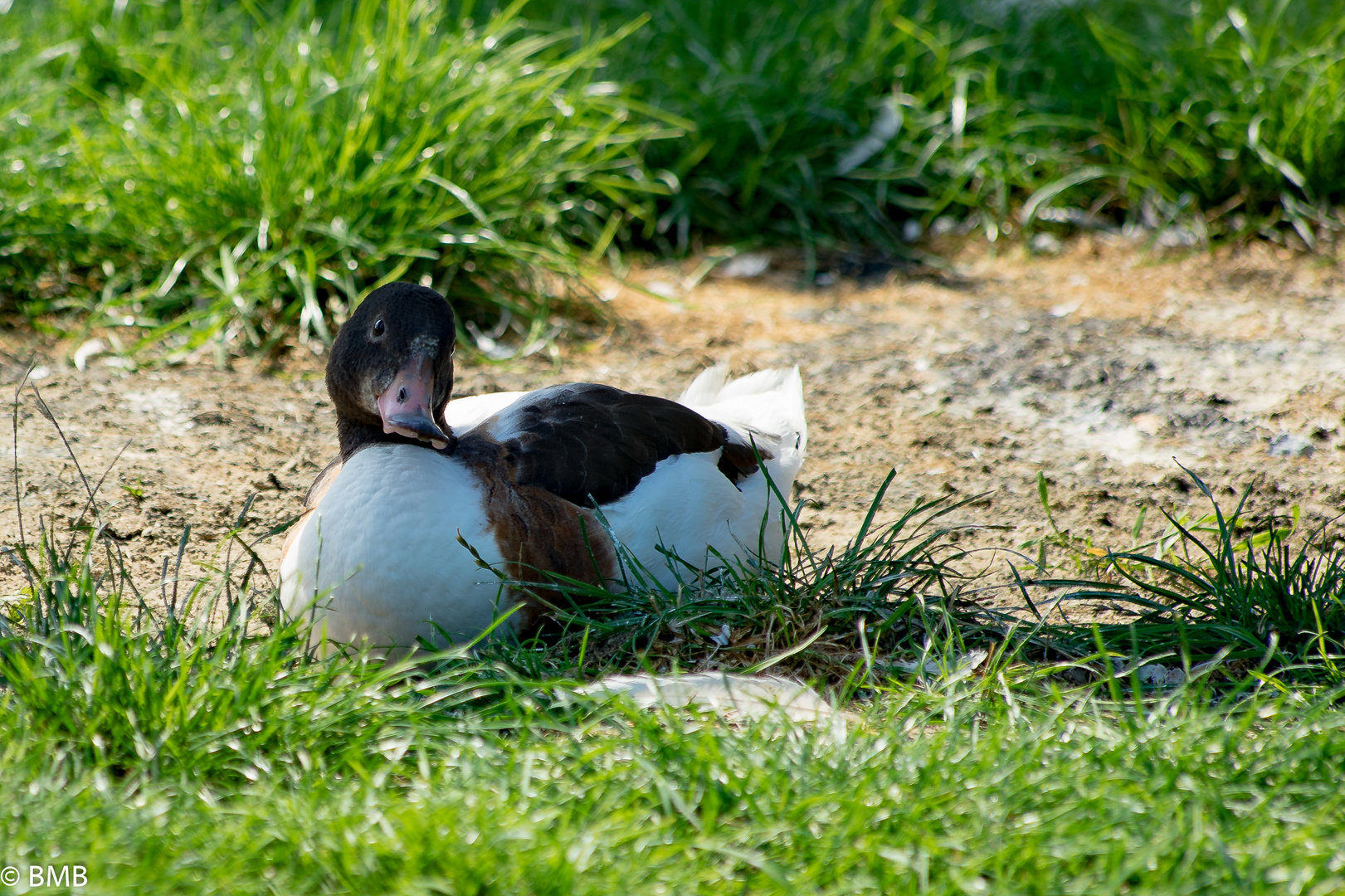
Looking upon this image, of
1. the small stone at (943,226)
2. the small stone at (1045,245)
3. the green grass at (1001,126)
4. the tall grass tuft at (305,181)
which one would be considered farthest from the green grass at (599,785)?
the small stone at (943,226)

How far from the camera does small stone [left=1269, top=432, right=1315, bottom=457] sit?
3961 mm

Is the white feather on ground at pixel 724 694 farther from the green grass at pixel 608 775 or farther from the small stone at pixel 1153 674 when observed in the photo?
the small stone at pixel 1153 674

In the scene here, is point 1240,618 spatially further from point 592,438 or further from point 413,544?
point 413,544

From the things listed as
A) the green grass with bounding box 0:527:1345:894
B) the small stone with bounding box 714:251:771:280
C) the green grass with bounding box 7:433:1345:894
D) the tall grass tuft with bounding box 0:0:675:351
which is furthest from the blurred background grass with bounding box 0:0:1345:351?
the green grass with bounding box 0:527:1345:894

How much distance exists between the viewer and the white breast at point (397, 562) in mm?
2619

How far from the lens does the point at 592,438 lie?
3.02 meters

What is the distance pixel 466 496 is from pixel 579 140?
2944 mm

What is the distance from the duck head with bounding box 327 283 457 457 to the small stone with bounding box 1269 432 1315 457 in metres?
2.68

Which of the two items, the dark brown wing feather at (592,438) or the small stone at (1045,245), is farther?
the small stone at (1045,245)

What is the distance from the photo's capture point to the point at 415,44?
5129 mm

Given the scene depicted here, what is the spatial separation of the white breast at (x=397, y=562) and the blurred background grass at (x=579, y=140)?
2.04 metres

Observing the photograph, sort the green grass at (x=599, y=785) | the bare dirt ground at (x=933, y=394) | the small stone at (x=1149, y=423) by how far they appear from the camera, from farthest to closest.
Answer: the small stone at (x=1149, y=423) < the bare dirt ground at (x=933, y=394) < the green grass at (x=599, y=785)

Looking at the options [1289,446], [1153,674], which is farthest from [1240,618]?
[1289,446]

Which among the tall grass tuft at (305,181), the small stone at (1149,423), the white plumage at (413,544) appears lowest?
the small stone at (1149,423)
